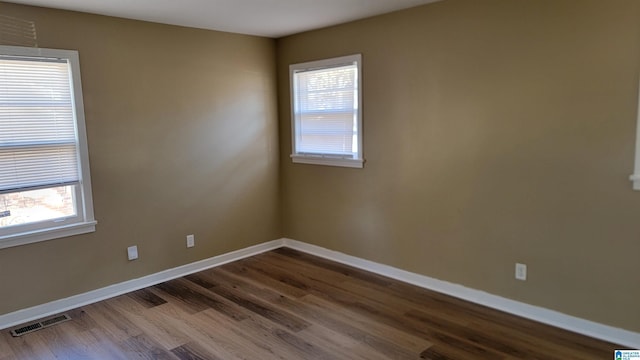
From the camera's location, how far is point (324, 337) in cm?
287

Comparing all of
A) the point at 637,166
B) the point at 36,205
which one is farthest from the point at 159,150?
the point at 637,166

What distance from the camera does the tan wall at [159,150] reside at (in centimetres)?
329

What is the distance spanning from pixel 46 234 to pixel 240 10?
2274 millimetres

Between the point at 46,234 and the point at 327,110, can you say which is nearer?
the point at 46,234

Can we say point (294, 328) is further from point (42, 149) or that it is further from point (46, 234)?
point (42, 149)

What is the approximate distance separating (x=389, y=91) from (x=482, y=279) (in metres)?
1.72

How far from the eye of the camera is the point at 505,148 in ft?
10.0

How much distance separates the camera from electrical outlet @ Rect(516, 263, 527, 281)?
307 centimetres

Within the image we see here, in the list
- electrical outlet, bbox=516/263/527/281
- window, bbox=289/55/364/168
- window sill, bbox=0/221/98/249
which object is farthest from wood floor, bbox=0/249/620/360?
window, bbox=289/55/364/168

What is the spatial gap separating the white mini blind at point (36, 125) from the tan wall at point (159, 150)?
0.48 feet

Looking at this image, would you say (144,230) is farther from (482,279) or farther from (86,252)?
(482,279)

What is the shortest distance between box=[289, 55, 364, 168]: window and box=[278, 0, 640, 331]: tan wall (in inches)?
4.9

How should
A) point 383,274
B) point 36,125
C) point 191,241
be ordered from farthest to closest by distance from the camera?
point 191,241 → point 383,274 → point 36,125

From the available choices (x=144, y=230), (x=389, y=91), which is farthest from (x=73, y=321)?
(x=389, y=91)
